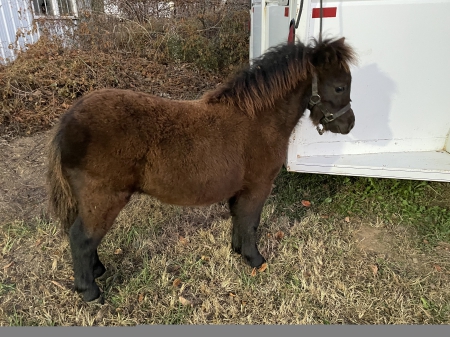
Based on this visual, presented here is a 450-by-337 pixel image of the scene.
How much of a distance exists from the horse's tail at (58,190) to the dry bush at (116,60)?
3.65 meters

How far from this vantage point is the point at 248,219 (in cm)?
292

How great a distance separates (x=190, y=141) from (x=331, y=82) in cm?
125

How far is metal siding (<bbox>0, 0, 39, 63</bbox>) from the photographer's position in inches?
279

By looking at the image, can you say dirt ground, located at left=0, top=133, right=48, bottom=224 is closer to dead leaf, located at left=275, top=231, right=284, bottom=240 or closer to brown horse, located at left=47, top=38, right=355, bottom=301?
brown horse, located at left=47, top=38, right=355, bottom=301

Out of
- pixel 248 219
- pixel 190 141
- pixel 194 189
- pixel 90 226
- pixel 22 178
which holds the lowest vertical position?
pixel 22 178

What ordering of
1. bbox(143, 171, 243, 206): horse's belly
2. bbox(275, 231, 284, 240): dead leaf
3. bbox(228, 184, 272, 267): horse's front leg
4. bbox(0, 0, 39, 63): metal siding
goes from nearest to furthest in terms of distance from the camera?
bbox(143, 171, 243, 206): horse's belly
bbox(228, 184, 272, 267): horse's front leg
bbox(275, 231, 284, 240): dead leaf
bbox(0, 0, 39, 63): metal siding

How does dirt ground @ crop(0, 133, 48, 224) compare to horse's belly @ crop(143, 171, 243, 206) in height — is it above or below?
below

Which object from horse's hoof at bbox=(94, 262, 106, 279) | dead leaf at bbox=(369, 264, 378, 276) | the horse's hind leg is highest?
the horse's hind leg

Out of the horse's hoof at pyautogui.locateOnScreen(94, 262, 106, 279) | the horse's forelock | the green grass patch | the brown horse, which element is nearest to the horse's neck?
the brown horse

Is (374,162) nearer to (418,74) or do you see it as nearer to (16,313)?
(418,74)

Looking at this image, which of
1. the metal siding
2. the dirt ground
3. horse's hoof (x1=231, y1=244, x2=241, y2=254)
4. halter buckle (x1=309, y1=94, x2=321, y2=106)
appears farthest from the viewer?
the metal siding

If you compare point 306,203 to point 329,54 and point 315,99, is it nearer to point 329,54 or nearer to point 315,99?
point 315,99

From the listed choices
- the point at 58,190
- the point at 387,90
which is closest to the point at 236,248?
the point at 58,190

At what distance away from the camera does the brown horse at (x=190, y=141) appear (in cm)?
227
